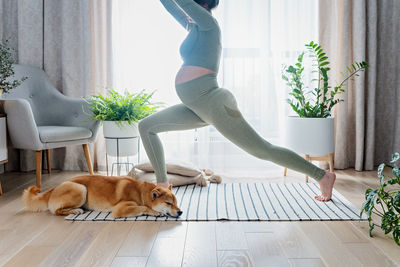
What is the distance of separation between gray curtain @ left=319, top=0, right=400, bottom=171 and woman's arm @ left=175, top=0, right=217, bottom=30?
6.31ft

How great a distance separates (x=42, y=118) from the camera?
346 cm

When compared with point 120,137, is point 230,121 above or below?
above

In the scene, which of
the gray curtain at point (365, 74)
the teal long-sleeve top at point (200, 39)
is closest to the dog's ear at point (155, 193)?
the teal long-sleeve top at point (200, 39)

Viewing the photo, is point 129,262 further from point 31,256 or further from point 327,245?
point 327,245

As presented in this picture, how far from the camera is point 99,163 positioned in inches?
145

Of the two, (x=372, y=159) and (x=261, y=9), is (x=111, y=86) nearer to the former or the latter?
(x=261, y=9)

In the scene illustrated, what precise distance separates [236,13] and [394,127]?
6.02 feet

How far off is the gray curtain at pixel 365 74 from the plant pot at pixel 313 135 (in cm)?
61

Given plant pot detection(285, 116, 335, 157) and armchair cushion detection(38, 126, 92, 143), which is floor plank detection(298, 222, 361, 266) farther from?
armchair cushion detection(38, 126, 92, 143)

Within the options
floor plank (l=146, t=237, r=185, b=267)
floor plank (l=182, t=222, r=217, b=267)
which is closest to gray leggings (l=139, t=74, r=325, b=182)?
floor plank (l=182, t=222, r=217, b=267)

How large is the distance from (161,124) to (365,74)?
7.48 ft

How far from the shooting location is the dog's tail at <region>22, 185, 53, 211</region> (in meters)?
2.26

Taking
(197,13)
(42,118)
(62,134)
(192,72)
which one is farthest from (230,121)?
(42,118)

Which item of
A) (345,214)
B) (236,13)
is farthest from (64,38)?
(345,214)
